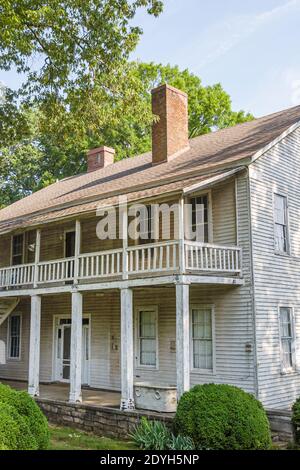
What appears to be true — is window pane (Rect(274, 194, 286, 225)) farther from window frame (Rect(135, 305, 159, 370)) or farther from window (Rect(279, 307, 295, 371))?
window frame (Rect(135, 305, 159, 370))

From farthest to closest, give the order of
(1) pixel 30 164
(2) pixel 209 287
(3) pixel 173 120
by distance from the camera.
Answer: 1. (1) pixel 30 164
2. (3) pixel 173 120
3. (2) pixel 209 287

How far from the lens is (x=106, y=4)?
1502 centimetres

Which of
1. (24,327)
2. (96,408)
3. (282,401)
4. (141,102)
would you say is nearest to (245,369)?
(282,401)

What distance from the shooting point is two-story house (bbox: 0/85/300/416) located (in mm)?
13281

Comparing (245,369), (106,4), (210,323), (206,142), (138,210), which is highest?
(106,4)

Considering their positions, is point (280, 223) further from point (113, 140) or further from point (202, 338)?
point (113, 140)

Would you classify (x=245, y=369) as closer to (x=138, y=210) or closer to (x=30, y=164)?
(x=138, y=210)

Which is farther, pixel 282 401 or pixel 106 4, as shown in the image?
pixel 106 4

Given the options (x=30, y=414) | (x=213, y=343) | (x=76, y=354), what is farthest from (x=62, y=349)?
(x=30, y=414)

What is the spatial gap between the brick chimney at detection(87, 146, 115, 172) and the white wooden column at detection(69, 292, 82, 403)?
1376 centimetres

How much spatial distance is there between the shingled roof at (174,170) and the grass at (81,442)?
249 inches

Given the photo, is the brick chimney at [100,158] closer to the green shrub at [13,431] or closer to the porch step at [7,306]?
the porch step at [7,306]

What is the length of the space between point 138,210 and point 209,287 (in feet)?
12.4
